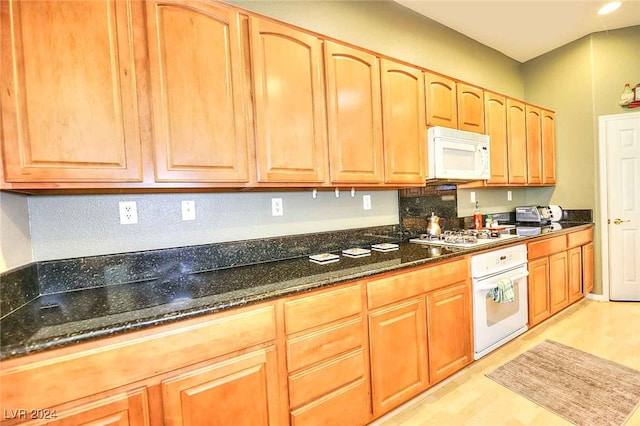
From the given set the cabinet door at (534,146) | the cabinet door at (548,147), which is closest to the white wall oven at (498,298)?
the cabinet door at (534,146)

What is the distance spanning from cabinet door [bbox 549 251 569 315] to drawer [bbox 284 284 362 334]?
2.33 metres

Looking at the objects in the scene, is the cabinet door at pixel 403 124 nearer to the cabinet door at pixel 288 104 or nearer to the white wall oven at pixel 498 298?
the cabinet door at pixel 288 104

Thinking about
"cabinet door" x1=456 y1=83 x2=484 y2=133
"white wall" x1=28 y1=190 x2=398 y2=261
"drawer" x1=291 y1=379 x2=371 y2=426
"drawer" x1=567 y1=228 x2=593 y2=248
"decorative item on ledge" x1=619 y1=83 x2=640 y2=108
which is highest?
"decorative item on ledge" x1=619 y1=83 x2=640 y2=108

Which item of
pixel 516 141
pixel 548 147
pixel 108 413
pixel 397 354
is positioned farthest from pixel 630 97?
pixel 108 413

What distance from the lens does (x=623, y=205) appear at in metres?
3.19

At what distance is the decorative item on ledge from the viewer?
118 inches

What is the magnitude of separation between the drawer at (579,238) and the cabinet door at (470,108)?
4.96ft

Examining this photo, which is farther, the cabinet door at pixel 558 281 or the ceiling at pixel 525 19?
the cabinet door at pixel 558 281

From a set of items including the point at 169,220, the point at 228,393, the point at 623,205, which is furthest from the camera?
the point at 623,205

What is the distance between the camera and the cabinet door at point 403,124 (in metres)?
1.98

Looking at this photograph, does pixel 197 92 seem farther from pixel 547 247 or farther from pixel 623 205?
pixel 623 205

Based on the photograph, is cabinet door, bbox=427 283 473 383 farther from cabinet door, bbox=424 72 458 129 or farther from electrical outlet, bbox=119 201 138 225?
electrical outlet, bbox=119 201 138 225

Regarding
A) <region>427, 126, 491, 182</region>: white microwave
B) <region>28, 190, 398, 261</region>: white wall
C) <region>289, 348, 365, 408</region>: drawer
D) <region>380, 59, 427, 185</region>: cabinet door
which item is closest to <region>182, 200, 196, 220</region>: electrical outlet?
<region>28, 190, 398, 261</region>: white wall

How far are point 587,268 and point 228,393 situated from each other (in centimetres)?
394
